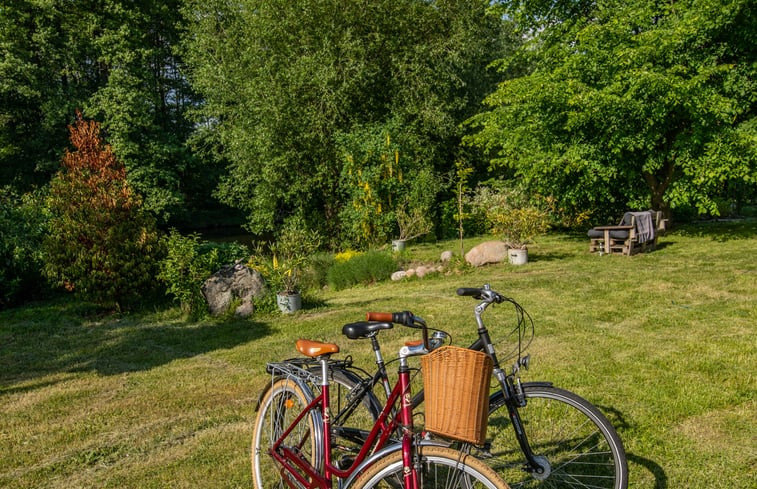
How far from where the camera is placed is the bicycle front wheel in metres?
2.56

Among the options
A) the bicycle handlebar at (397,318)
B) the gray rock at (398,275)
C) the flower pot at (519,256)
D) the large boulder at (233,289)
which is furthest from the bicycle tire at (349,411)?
the flower pot at (519,256)

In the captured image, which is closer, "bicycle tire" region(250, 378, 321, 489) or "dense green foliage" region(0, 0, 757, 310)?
"bicycle tire" region(250, 378, 321, 489)

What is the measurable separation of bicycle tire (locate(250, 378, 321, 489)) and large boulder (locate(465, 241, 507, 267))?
30.8 ft

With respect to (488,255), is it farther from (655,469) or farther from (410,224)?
(655,469)

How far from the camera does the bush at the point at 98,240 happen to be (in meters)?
9.27

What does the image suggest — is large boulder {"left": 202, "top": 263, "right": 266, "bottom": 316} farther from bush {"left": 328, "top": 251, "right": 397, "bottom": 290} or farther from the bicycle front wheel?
the bicycle front wheel

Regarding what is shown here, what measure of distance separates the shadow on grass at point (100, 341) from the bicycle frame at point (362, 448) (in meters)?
4.29

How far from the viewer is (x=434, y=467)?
2.14 meters

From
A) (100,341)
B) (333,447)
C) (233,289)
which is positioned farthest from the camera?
(233,289)

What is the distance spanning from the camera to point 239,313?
29.1 ft

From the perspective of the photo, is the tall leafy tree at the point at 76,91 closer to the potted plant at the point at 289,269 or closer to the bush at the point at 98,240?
the bush at the point at 98,240

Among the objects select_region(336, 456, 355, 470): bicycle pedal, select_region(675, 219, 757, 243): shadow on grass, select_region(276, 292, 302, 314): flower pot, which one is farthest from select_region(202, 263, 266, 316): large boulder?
select_region(675, 219, 757, 243): shadow on grass

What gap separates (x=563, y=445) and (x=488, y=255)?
30.0ft

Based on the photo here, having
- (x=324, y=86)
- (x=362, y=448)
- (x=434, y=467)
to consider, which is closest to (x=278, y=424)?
(x=362, y=448)
